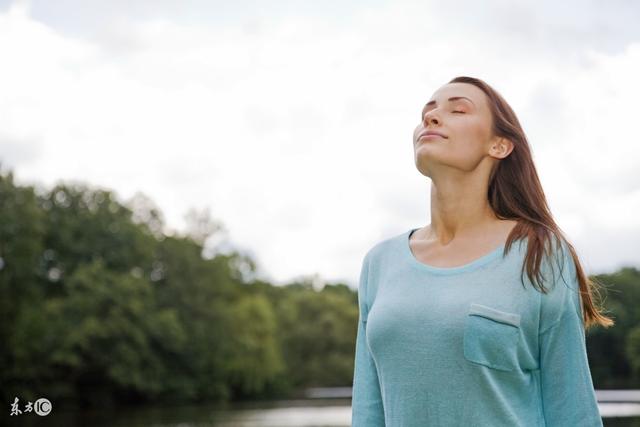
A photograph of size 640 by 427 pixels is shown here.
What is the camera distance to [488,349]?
6.63ft

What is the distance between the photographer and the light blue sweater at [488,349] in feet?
6.64

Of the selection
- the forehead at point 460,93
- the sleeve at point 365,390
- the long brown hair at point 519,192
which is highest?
the forehead at point 460,93

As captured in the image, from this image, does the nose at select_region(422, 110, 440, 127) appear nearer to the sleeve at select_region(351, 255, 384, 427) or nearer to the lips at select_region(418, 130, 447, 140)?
the lips at select_region(418, 130, 447, 140)

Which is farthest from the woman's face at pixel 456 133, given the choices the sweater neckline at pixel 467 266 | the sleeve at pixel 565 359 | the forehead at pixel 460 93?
the sleeve at pixel 565 359

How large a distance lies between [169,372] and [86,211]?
33.4 feet

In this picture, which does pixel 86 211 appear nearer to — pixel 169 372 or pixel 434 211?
pixel 169 372

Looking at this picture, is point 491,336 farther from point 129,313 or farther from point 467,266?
point 129,313

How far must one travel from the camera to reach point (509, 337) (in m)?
2.03

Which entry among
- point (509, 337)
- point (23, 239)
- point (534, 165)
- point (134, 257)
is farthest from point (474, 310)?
point (134, 257)

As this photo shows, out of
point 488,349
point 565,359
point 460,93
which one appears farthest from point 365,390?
point 460,93

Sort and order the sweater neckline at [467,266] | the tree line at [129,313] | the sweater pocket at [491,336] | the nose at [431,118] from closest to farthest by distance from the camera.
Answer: the sweater pocket at [491,336] < the sweater neckline at [467,266] < the nose at [431,118] < the tree line at [129,313]

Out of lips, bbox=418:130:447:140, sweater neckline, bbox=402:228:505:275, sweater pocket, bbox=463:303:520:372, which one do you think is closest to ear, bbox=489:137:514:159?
lips, bbox=418:130:447:140

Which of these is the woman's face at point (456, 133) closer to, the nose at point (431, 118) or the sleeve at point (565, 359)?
the nose at point (431, 118)

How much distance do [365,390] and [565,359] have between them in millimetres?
519
